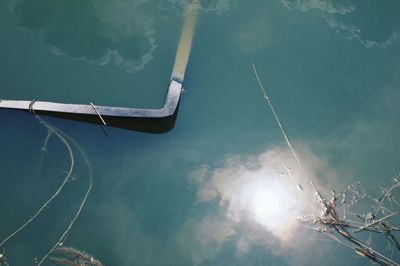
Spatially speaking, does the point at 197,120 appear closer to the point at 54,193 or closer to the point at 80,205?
the point at 80,205

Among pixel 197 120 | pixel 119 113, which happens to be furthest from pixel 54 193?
pixel 197 120

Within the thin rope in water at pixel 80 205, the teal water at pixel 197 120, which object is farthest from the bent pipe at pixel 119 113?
the thin rope in water at pixel 80 205

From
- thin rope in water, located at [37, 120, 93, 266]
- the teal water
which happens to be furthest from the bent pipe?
thin rope in water, located at [37, 120, 93, 266]

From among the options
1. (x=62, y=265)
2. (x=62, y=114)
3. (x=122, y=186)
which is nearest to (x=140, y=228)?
(x=122, y=186)

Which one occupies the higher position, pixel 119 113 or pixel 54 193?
pixel 119 113

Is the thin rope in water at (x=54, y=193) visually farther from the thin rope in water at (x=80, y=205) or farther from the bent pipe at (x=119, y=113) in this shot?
the bent pipe at (x=119, y=113)

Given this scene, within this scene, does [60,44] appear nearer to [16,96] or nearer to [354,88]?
[16,96]

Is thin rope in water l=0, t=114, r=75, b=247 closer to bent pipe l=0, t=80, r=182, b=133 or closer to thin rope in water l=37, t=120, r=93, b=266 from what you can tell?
thin rope in water l=37, t=120, r=93, b=266
